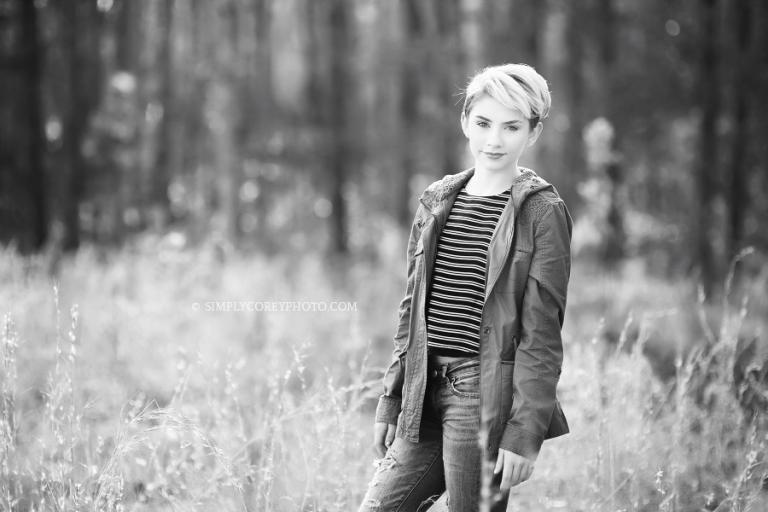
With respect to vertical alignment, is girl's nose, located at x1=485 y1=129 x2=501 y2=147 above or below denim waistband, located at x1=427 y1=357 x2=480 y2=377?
above

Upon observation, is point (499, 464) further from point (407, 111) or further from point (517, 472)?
point (407, 111)

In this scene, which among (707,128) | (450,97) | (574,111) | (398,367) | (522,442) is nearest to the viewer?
(522,442)

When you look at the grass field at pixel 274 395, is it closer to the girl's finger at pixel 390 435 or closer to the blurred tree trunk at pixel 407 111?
the girl's finger at pixel 390 435

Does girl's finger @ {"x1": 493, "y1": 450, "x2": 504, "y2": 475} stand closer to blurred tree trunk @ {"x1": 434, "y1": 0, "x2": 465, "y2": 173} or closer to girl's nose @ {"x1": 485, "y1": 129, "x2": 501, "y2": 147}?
girl's nose @ {"x1": 485, "y1": 129, "x2": 501, "y2": 147}

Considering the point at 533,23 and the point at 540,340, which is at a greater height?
the point at 533,23

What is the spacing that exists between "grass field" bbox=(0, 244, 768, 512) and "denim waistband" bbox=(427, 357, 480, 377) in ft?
2.45

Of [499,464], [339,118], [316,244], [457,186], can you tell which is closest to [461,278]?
[457,186]

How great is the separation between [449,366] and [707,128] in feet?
29.8

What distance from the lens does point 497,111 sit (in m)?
2.13

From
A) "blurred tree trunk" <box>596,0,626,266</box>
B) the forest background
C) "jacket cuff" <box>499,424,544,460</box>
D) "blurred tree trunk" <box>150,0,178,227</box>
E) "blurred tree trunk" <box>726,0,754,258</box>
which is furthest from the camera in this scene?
"blurred tree trunk" <box>150,0,178,227</box>

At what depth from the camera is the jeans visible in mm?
2059

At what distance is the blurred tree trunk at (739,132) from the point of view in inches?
379

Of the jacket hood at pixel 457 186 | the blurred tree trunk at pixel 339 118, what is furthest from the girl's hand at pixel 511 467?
the blurred tree trunk at pixel 339 118

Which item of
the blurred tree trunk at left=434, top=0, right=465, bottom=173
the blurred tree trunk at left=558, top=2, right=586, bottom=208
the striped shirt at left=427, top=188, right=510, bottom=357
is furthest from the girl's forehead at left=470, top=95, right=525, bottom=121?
the blurred tree trunk at left=434, top=0, right=465, bottom=173
